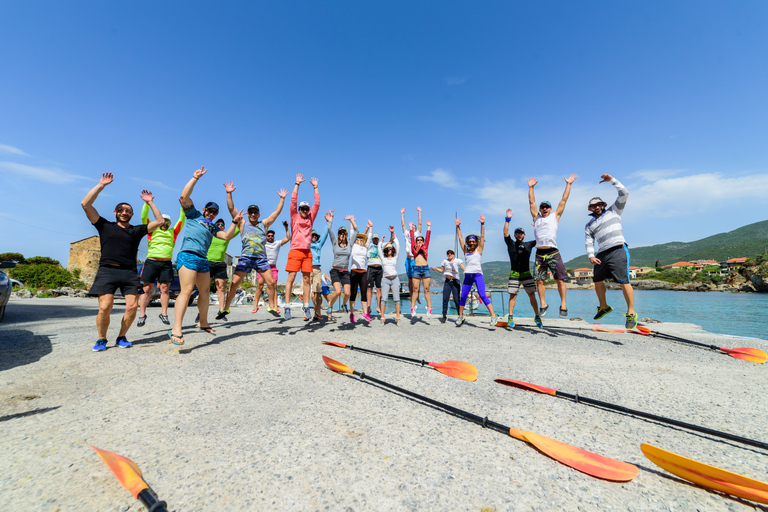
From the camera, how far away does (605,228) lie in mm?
6477

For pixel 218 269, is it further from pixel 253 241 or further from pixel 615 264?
pixel 615 264

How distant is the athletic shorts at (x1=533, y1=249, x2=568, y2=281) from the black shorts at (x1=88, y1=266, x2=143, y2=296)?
326 inches

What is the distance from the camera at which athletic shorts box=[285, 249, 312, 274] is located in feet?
22.4

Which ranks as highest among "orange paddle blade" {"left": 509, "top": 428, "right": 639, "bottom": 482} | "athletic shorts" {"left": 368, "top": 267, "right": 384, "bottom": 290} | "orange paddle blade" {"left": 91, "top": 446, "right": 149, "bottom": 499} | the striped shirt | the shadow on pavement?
the striped shirt

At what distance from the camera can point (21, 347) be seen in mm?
4965

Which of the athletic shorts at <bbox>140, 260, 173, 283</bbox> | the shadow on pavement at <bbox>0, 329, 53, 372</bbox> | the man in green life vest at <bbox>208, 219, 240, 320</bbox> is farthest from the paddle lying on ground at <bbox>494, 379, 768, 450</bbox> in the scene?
the athletic shorts at <bbox>140, 260, 173, 283</bbox>

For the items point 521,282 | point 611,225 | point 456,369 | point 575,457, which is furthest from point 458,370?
point 521,282

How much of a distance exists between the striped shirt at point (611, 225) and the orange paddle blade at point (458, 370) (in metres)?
4.55

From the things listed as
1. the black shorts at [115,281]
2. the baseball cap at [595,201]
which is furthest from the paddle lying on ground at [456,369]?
the baseball cap at [595,201]

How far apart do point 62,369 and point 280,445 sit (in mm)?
3684

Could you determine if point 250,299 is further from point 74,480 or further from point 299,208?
point 74,480

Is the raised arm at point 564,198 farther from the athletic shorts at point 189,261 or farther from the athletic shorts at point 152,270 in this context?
the athletic shorts at point 152,270

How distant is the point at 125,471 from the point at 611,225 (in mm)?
8007

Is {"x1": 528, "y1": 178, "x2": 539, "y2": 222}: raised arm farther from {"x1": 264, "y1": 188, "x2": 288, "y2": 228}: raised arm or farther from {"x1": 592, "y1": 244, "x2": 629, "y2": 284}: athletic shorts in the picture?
{"x1": 264, "y1": 188, "x2": 288, "y2": 228}: raised arm
